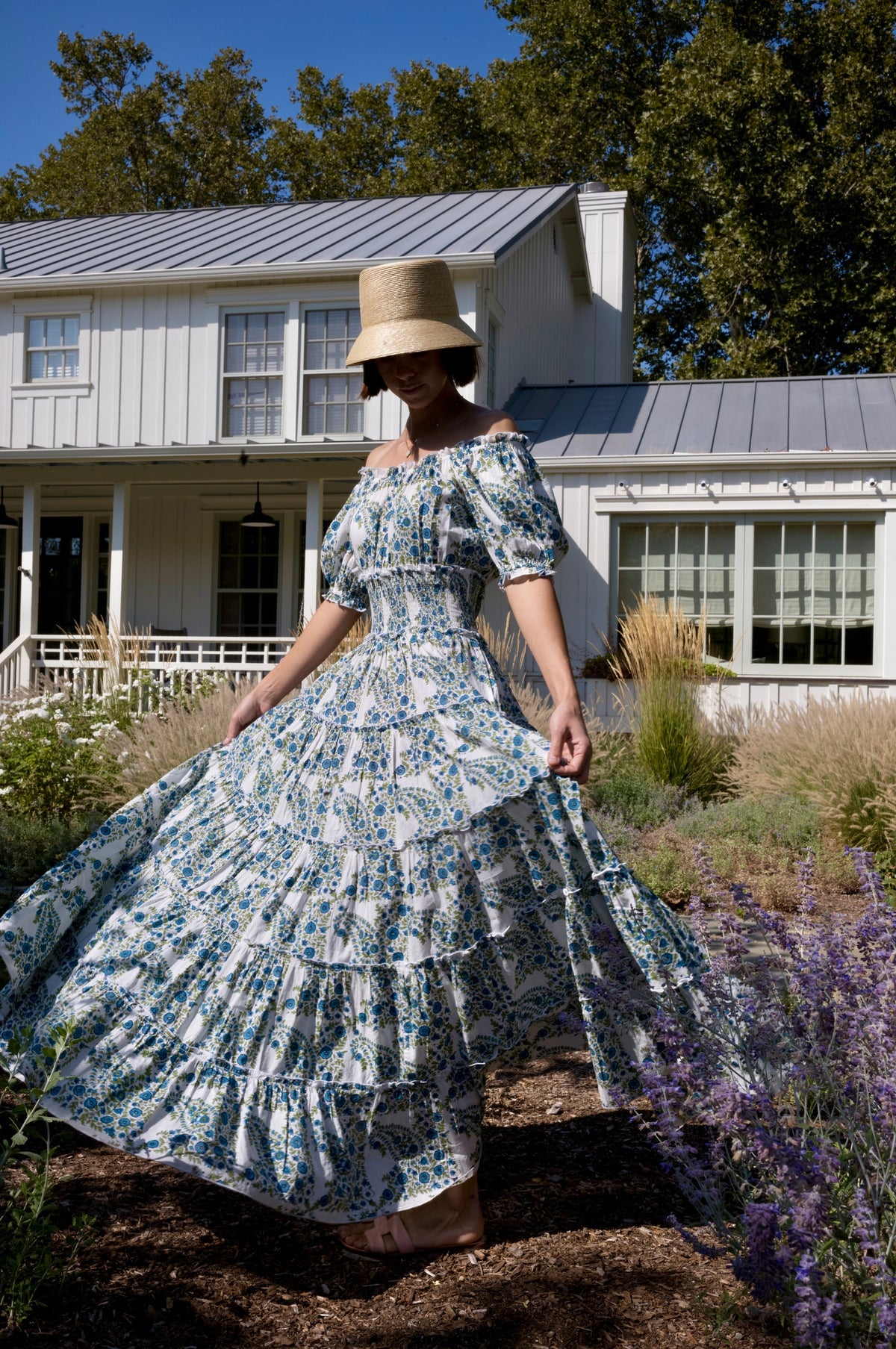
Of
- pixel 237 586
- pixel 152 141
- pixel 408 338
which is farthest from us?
pixel 152 141

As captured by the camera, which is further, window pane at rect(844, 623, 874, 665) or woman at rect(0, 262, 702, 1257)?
window pane at rect(844, 623, 874, 665)

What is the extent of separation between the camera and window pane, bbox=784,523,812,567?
1029cm

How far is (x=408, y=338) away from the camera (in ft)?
7.76

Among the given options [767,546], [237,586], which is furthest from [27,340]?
[767,546]

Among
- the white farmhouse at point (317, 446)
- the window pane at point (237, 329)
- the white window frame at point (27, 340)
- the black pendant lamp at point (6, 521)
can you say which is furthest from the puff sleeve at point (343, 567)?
the black pendant lamp at point (6, 521)

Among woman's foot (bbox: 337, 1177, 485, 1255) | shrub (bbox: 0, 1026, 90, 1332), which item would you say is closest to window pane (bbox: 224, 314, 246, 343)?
shrub (bbox: 0, 1026, 90, 1332)

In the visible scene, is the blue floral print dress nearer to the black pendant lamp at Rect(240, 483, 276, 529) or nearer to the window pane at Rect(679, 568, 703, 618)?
the window pane at Rect(679, 568, 703, 618)

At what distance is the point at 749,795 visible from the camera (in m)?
6.70

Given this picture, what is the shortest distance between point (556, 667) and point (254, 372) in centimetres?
1029

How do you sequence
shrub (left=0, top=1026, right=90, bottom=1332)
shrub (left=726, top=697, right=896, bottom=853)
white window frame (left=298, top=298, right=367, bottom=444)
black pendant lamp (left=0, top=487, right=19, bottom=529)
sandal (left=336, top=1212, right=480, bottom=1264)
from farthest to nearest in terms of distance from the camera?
black pendant lamp (left=0, top=487, right=19, bottom=529)
white window frame (left=298, top=298, right=367, bottom=444)
shrub (left=726, top=697, right=896, bottom=853)
sandal (left=336, top=1212, right=480, bottom=1264)
shrub (left=0, top=1026, right=90, bottom=1332)

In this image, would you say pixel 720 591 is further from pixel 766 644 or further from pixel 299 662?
pixel 299 662

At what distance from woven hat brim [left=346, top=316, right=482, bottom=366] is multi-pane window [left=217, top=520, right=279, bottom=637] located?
11171 mm

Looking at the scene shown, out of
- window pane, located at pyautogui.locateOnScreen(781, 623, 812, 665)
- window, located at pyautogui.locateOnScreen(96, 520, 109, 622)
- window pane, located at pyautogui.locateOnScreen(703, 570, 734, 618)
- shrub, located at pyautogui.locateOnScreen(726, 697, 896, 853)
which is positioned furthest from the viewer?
window, located at pyautogui.locateOnScreen(96, 520, 109, 622)

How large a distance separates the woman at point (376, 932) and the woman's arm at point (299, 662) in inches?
9.0
